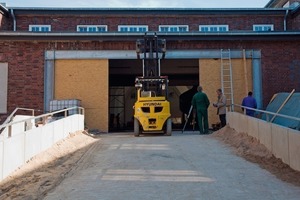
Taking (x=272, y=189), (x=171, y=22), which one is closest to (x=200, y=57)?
(x=171, y=22)

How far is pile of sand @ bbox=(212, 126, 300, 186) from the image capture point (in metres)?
7.32

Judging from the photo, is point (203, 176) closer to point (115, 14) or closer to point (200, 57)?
point (200, 57)

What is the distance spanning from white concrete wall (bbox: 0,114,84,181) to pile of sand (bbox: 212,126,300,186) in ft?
17.4

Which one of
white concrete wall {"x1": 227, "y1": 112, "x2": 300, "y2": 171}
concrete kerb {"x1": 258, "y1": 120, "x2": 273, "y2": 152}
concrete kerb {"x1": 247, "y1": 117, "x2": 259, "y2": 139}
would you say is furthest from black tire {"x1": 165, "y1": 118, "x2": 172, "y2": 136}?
concrete kerb {"x1": 258, "y1": 120, "x2": 273, "y2": 152}

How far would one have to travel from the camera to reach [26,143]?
8.14 m

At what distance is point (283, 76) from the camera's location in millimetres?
18125

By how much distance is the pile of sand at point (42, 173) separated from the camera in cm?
625

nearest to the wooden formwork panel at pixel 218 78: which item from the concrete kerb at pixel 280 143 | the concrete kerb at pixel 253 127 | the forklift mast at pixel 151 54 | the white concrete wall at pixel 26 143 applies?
the forklift mast at pixel 151 54

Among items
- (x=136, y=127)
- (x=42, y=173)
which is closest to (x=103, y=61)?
(x=136, y=127)

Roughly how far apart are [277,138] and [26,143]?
5839 millimetres

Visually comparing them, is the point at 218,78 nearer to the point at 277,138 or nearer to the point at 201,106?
the point at 201,106

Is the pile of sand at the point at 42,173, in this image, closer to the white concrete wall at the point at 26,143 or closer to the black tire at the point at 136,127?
the white concrete wall at the point at 26,143

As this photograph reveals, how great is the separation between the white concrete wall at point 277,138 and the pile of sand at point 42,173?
479 centimetres

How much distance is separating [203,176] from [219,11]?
21.4 m
